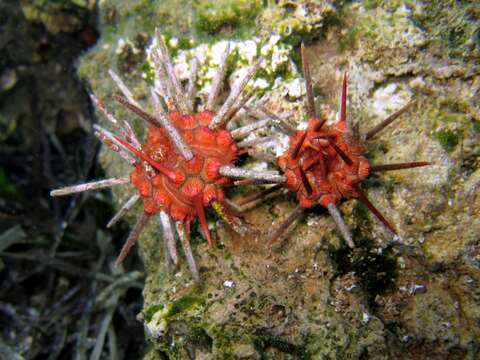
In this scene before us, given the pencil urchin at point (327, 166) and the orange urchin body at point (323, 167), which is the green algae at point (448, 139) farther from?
the orange urchin body at point (323, 167)

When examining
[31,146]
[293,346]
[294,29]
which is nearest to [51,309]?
[31,146]

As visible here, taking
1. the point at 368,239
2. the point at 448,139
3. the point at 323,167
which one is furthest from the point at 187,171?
the point at 448,139

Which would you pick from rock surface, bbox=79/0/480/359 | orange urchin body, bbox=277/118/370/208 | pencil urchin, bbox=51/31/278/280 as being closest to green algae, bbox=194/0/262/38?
rock surface, bbox=79/0/480/359

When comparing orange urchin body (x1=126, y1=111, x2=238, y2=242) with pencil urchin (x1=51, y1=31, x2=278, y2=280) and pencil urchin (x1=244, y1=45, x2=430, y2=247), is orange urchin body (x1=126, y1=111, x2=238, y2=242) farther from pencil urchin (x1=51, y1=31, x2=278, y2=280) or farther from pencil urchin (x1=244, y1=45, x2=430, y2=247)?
pencil urchin (x1=244, y1=45, x2=430, y2=247)

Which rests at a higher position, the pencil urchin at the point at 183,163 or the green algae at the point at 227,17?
the green algae at the point at 227,17

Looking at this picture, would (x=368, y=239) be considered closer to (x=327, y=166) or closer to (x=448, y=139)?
(x=327, y=166)

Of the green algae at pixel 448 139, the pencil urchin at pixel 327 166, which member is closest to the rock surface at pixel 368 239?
the green algae at pixel 448 139

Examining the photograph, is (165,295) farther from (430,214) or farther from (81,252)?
(81,252)
